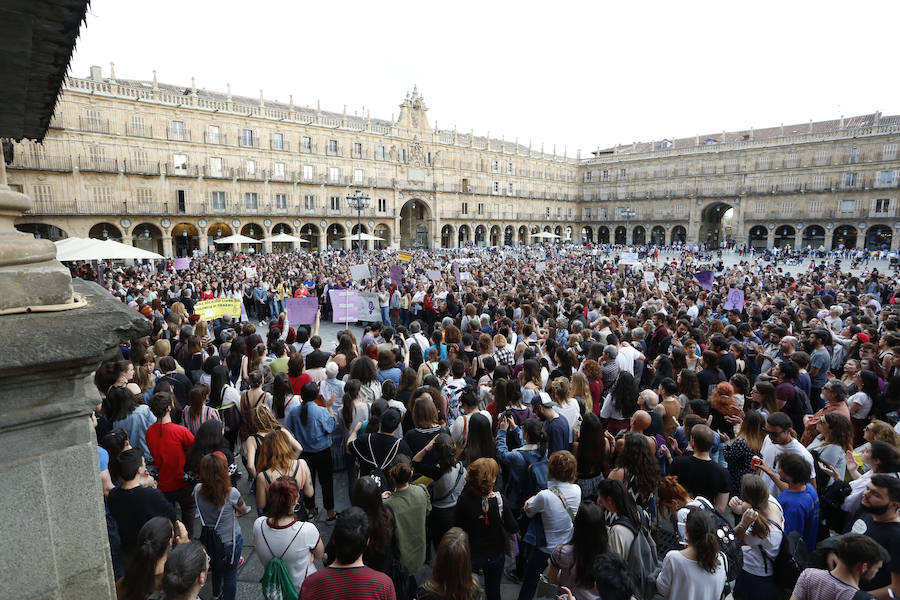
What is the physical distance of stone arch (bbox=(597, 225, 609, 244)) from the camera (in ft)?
194

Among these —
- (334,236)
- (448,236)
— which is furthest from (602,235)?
(334,236)

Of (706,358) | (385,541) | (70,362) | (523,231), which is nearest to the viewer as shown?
(70,362)

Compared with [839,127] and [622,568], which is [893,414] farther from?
[839,127]

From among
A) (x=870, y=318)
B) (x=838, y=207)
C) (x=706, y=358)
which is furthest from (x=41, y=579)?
(x=838, y=207)

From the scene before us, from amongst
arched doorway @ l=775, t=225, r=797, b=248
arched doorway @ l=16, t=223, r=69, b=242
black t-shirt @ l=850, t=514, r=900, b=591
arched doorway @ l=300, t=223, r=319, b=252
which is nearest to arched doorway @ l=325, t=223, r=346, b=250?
arched doorway @ l=300, t=223, r=319, b=252

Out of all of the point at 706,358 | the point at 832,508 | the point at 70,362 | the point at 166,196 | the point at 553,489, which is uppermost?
the point at 166,196

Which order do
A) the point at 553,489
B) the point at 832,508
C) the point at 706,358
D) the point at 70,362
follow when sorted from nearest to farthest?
1. the point at 70,362
2. the point at 553,489
3. the point at 832,508
4. the point at 706,358

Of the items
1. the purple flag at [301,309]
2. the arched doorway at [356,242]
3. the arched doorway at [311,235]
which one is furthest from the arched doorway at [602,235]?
the purple flag at [301,309]

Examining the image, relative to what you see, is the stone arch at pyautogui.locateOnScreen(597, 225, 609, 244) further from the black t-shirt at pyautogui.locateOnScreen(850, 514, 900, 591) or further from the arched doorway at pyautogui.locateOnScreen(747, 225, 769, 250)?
the black t-shirt at pyautogui.locateOnScreen(850, 514, 900, 591)

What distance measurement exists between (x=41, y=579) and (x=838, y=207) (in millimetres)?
56888

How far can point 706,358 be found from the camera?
5.73 metres

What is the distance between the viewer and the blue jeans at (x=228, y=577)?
3.26m

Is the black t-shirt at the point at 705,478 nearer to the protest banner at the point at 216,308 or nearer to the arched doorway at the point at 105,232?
the protest banner at the point at 216,308

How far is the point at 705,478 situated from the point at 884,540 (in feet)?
3.21
